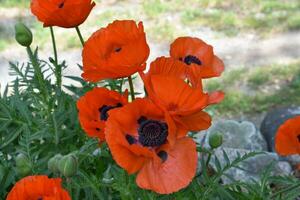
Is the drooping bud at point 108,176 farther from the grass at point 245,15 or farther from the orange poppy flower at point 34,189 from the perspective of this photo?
the grass at point 245,15

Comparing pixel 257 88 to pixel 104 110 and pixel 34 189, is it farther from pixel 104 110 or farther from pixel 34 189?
pixel 34 189

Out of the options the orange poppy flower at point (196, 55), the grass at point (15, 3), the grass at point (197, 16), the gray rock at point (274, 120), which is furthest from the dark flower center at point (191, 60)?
the grass at point (15, 3)

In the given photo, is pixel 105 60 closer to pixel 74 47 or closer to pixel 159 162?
pixel 159 162

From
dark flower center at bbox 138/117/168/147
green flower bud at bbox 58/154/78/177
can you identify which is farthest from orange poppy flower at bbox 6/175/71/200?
dark flower center at bbox 138/117/168/147

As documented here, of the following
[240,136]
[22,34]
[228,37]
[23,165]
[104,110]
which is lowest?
[228,37]

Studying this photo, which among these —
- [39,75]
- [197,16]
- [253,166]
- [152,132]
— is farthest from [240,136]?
[197,16]

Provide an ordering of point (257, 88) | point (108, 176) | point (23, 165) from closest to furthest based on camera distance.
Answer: point (23, 165)
point (108, 176)
point (257, 88)

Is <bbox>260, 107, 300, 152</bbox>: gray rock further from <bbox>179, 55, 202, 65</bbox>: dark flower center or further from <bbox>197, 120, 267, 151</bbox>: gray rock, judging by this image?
<bbox>179, 55, 202, 65</bbox>: dark flower center
